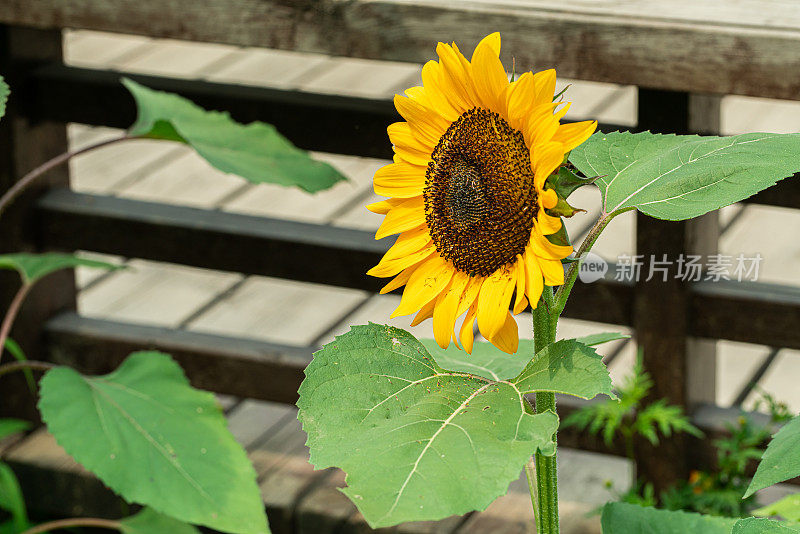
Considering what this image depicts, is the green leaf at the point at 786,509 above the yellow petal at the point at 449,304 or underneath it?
underneath

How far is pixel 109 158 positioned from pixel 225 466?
1.87 metres

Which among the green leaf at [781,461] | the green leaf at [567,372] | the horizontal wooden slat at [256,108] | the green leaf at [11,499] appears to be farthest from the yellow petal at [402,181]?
the green leaf at [11,499]

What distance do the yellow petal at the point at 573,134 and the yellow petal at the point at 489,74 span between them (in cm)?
4

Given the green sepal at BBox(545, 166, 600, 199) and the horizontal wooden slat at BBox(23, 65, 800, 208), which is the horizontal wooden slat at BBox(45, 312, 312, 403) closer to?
the horizontal wooden slat at BBox(23, 65, 800, 208)

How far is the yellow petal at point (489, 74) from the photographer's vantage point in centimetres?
54

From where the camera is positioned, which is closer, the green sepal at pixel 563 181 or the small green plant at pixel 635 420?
the green sepal at pixel 563 181

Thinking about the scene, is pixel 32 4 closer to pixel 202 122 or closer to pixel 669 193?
pixel 202 122

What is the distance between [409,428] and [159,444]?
75 cm

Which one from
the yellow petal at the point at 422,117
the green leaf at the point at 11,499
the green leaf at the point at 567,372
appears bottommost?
the green leaf at the point at 11,499

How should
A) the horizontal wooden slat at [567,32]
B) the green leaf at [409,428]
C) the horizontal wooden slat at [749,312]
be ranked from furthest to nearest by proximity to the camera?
1. the horizontal wooden slat at [749,312]
2. the horizontal wooden slat at [567,32]
3. the green leaf at [409,428]

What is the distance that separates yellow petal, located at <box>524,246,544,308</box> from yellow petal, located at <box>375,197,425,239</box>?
0.26ft

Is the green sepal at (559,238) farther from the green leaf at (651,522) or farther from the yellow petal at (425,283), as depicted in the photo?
the green leaf at (651,522)

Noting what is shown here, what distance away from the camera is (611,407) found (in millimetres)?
1496

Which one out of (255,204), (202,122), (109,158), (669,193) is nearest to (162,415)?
(202,122)
